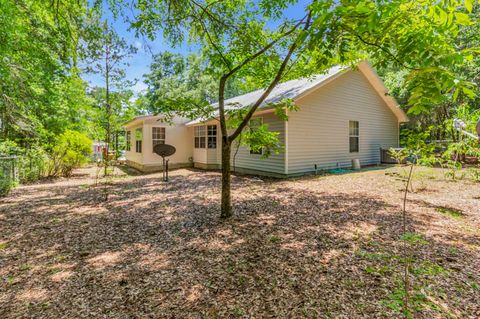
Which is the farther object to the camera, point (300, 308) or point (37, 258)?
point (37, 258)

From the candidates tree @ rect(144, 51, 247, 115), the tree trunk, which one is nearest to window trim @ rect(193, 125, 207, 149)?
the tree trunk

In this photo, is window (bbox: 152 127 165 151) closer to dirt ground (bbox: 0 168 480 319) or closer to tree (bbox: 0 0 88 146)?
tree (bbox: 0 0 88 146)

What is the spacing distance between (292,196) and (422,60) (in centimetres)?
458

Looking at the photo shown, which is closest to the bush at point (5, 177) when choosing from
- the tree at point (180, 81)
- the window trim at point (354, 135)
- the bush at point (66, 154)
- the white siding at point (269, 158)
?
the bush at point (66, 154)

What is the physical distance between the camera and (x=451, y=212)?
4.72 metres

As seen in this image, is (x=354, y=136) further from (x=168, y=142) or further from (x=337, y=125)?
(x=168, y=142)

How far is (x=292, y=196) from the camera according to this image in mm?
6371

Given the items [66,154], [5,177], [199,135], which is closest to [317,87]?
[199,135]

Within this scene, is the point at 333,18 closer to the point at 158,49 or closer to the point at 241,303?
the point at 241,303

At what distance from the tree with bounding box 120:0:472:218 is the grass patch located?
302 centimetres

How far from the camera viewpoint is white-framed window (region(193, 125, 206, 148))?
43.7 feet

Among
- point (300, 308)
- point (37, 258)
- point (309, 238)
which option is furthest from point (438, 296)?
point (37, 258)

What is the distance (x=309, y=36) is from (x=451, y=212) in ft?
15.2

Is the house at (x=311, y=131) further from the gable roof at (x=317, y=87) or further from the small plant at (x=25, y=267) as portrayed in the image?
the small plant at (x=25, y=267)
